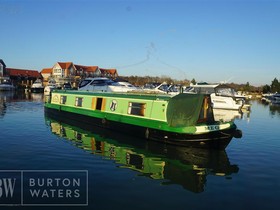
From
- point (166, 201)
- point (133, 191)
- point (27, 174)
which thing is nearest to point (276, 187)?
point (166, 201)

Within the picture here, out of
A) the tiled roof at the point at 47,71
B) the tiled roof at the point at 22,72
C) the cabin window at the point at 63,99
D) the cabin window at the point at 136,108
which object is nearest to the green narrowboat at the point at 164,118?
the cabin window at the point at 136,108

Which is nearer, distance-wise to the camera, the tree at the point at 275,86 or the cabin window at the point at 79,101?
the cabin window at the point at 79,101

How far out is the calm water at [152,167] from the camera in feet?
28.0

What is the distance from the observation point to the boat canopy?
14499 mm

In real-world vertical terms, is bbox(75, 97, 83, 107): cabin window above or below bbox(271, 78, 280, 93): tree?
below

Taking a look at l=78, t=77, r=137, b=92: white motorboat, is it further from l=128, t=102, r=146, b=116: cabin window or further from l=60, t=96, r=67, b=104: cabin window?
l=128, t=102, r=146, b=116: cabin window

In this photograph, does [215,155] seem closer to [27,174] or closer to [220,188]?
[220,188]

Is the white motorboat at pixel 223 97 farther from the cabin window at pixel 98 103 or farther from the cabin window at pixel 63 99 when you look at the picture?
the cabin window at pixel 98 103

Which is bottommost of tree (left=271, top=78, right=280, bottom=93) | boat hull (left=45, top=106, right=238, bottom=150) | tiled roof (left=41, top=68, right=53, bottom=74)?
boat hull (left=45, top=106, right=238, bottom=150)

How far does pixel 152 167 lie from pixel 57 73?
10518cm

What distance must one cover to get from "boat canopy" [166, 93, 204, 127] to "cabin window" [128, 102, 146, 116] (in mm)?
2363

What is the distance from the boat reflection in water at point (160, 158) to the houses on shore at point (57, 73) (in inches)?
3083

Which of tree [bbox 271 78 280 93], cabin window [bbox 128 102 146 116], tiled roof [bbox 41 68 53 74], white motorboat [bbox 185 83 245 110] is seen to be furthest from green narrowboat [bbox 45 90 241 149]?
tiled roof [bbox 41 68 53 74]

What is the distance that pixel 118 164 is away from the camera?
1188 centimetres
